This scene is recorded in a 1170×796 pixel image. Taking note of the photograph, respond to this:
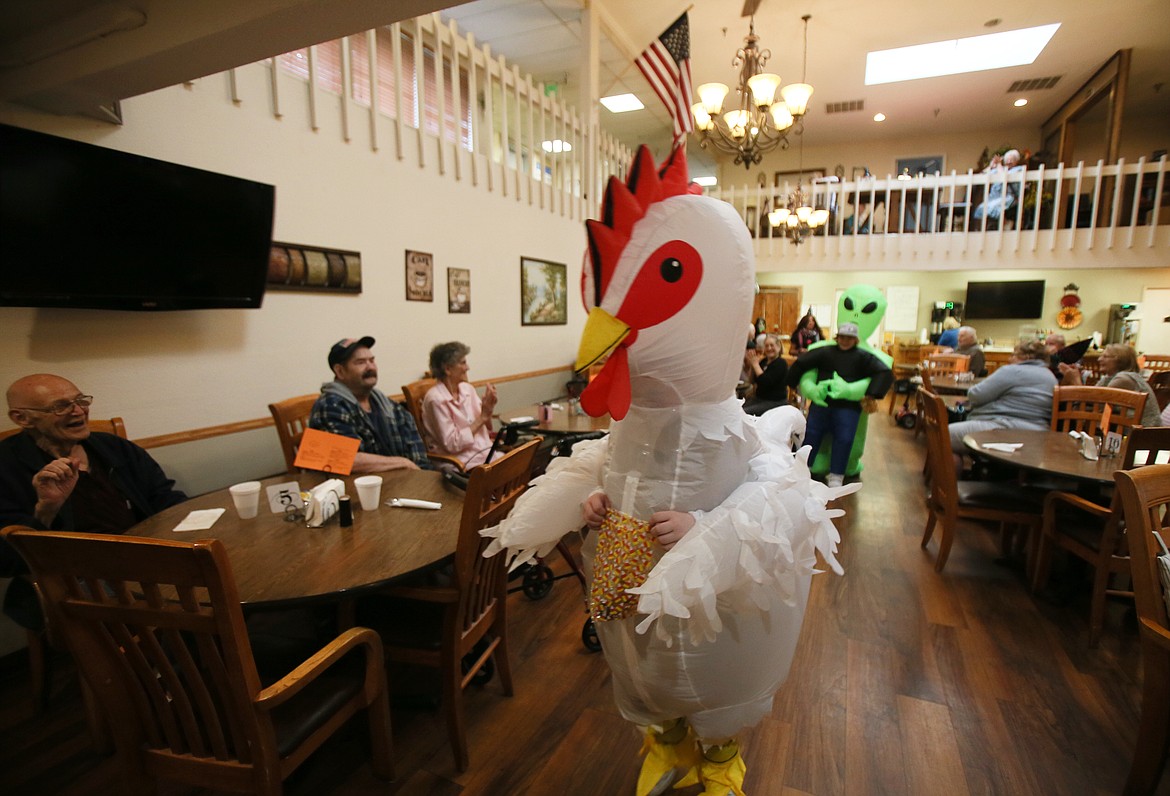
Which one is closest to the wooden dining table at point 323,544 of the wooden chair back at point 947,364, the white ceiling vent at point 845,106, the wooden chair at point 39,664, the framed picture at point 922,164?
the wooden chair at point 39,664

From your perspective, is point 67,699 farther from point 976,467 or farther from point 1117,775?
point 976,467

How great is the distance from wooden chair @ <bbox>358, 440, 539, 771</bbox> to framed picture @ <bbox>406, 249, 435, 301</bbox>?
2427mm

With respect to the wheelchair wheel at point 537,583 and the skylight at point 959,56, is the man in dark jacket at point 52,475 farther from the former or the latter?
the skylight at point 959,56

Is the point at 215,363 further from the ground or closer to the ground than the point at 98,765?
further from the ground

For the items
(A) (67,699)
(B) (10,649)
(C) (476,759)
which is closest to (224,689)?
(C) (476,759)

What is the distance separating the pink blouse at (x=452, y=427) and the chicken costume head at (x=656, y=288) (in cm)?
211

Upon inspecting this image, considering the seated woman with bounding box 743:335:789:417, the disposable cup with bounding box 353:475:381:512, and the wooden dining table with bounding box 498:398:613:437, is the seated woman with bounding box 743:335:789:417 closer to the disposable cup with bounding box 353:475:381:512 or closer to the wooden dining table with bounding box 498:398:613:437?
the wooden dining table with bounding box 498:398:613:437

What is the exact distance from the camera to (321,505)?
1733 millimetres

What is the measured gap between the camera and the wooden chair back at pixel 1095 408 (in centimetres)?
306

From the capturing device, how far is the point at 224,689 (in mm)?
1066

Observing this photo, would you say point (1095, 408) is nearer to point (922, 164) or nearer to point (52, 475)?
point (52, 475)

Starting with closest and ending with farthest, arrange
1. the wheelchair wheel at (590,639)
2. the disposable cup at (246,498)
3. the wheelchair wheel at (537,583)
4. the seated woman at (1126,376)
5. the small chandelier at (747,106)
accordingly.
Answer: the disposable cup at (246,498), the wheelchair wheel at (590,639), the wheelchair wheel at (537,583), the seated woman at (1126,376), the small chandelier at (747,106)

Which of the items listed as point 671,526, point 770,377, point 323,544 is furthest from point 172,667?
point 770,377

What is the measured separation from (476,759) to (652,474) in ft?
4.04
